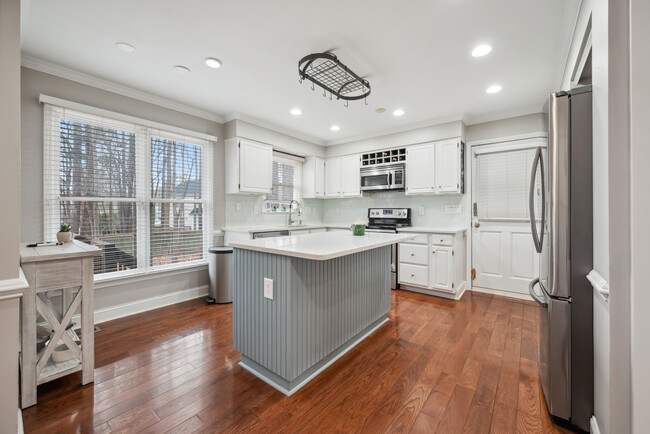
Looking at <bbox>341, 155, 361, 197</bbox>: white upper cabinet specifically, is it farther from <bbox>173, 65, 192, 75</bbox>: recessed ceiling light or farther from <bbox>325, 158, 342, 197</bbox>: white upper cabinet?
<bbox>173, 65, 192, 75</bbox>: recessed ceiling light

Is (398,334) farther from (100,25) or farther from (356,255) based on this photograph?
(100,25)

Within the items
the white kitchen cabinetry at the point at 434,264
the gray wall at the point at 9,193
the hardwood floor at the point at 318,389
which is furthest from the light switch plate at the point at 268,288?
the white kitchen cabinetry at the point at 434,264

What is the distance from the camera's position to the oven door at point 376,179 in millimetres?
4562

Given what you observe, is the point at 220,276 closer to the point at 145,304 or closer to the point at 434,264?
the point at 145,304

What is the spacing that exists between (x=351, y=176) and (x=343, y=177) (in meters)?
0.18

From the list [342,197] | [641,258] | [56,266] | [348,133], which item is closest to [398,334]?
[641,258]

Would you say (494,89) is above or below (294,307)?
above

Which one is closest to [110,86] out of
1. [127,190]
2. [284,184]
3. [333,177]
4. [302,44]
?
[127,190]

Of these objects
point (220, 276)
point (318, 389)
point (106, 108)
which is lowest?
point (318, 389)

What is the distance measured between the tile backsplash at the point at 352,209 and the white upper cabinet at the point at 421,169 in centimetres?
36

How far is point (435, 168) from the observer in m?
4.09

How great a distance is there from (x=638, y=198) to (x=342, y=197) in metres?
4.37

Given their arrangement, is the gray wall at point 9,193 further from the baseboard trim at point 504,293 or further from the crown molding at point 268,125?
the baseboard trim at point 504,293

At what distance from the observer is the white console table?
1588 mm
